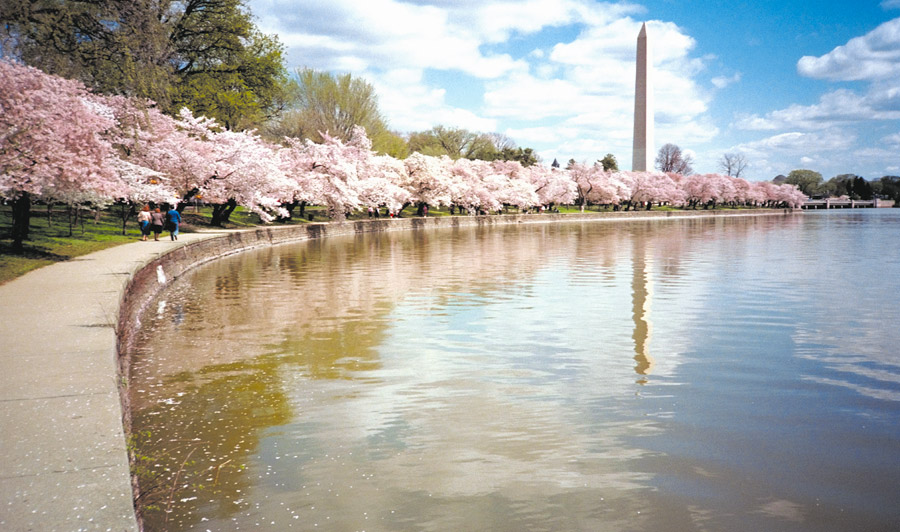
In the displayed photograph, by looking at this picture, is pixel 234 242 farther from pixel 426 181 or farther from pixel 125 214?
pixel 426 181

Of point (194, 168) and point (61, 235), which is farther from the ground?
point (194, 168)

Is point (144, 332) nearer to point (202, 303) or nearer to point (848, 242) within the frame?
point (202, 303)

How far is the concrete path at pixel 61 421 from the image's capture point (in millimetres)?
4020

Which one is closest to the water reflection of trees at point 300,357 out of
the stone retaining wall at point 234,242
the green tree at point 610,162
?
the stone retaining wall at point 234,242

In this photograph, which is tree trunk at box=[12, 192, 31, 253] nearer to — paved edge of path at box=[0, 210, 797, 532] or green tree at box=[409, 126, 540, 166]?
paved edge of path at box=[0, 210, 797, 532]

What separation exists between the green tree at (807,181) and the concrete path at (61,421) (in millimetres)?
191431

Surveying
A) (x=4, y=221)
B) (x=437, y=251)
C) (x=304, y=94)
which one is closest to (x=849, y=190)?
(x=304, y=94)

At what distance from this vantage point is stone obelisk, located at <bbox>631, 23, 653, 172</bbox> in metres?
83.7

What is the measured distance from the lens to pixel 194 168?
120 feet

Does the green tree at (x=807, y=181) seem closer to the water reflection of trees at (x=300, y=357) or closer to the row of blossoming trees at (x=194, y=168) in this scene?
the row of blossoming trees at (x=194, y=168)

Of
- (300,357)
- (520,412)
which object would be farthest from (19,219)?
(520,412)

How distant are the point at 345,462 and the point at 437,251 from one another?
25.9 m

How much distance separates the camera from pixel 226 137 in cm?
3969

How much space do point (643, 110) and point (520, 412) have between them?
8515 cm
